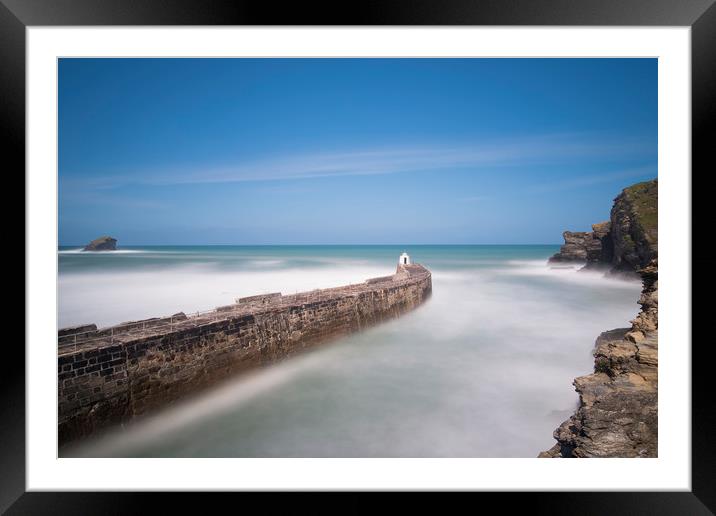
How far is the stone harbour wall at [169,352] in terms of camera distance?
8.33 ft

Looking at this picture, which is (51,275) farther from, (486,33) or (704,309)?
(704,309)

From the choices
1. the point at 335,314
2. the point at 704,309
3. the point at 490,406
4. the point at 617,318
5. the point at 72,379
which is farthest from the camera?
the point at 617,318

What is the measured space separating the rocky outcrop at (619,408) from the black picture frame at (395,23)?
0.68 feet

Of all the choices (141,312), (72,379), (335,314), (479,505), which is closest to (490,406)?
(479,505)

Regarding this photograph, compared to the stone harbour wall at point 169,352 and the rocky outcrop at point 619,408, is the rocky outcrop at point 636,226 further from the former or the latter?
the stone harbour wall at point 169,352

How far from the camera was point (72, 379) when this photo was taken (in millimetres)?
2488

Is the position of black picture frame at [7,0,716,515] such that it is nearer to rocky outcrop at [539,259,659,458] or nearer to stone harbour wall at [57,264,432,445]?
rocky outcrop at [539,259,659,458]

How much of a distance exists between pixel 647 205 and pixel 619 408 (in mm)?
7637

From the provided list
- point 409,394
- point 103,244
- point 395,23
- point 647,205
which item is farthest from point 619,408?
point 103,244

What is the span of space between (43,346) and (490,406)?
131 inches

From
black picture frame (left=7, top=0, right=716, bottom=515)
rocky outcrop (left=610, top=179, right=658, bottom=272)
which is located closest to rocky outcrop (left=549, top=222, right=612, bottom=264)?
rocky outcrop (left=610, top=179, right=658, bottom=272)

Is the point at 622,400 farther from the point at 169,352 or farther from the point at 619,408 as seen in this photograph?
A: the point at 169,352

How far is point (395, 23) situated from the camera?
5.72ft

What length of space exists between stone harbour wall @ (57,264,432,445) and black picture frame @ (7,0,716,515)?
0.69m
